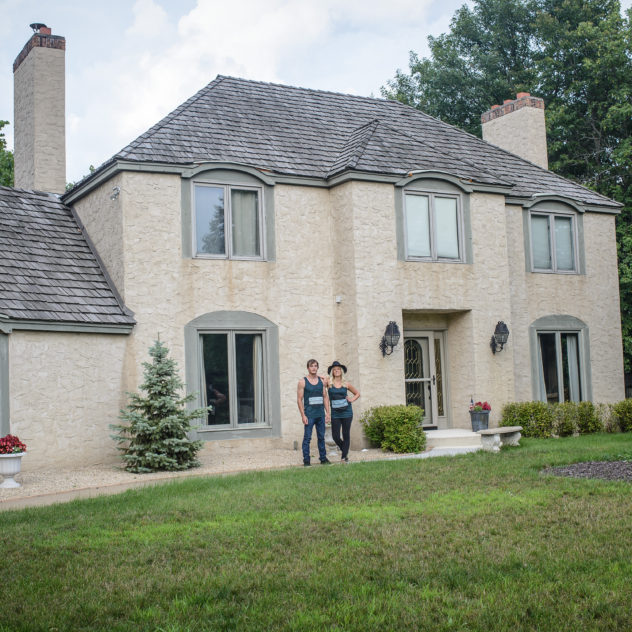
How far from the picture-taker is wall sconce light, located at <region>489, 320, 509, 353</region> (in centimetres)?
1650

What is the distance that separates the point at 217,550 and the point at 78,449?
306 inches

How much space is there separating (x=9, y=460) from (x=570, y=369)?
493 inches

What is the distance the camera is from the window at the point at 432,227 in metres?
16.2

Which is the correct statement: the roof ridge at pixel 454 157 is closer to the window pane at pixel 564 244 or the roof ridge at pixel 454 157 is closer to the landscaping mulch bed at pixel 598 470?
the window pane at pixel 564 244

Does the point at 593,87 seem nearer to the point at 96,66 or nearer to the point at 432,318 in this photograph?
the point at 432,318

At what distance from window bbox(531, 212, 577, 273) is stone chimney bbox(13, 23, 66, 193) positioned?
415 inches

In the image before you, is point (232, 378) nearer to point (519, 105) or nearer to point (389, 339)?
point (389, 339)

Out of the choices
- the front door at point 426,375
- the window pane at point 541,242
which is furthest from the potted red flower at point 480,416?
the window pane at point 541,242

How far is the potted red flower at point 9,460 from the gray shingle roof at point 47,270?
2.38 m

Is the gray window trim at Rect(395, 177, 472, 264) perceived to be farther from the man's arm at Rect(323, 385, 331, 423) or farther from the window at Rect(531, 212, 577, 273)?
the man's arm at Rect(323, 385, 331, 423)

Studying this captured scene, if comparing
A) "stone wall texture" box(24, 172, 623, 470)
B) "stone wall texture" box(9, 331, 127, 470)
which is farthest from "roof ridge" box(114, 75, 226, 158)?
"stone wall texture" box(9, 331, 127, 470)

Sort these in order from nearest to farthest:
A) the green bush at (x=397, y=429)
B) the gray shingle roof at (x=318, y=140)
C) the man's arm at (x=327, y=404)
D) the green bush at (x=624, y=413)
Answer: the man's arm at (x=327, y=404) → the green bush at (x=397, y=429) → the gray shingle roof at (x=318, y=140) → the green bush at (x=624, y=413)

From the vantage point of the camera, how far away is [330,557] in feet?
21.2

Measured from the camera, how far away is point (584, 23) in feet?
93.4
